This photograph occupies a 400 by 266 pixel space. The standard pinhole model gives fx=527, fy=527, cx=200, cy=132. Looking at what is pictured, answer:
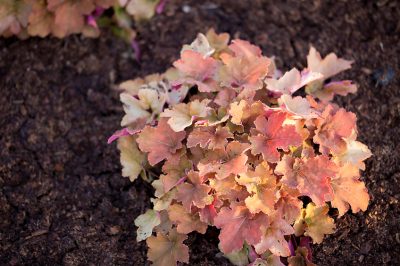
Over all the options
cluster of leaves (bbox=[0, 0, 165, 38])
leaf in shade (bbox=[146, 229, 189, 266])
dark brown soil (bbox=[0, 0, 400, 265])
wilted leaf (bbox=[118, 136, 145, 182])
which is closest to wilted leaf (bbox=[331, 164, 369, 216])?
dark brown soil (bbox=[0, 0, 400, 265])

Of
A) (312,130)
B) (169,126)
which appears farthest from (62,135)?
(312,130)

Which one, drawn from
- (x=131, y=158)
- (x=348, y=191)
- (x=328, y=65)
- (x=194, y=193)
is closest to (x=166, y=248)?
(x=194, y=193)

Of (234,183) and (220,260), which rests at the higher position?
(234,183)

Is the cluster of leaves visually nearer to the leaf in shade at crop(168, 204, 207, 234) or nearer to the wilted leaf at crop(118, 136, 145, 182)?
the wilted leaf at crop(118, 136, 145, 182)

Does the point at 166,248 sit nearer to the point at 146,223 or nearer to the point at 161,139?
the point at 146,223

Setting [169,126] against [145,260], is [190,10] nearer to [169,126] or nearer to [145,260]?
[169,126]

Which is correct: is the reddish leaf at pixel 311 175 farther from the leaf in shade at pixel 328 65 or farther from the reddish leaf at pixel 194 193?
the leaf in shade at pixel 328 65

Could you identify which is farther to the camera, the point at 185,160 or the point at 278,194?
the point at 185,160
